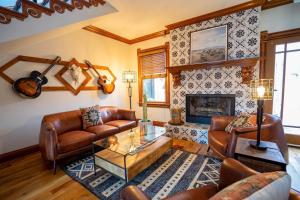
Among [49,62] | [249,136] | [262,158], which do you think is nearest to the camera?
[262,158]

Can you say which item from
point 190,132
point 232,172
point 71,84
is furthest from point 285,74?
point 71,84

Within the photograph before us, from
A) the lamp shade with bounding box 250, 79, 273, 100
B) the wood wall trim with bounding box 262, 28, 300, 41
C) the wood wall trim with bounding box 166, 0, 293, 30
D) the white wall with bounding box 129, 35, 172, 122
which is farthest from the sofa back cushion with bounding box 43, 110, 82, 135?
the wood wall trim with bounding box 262, 28, 300, 41

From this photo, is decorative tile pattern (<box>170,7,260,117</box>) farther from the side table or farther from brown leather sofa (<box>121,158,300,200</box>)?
brown leather sofa (<box>121,158,300,200</box>)

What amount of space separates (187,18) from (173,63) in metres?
1.06

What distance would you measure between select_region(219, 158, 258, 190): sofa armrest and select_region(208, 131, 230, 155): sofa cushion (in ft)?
3.37

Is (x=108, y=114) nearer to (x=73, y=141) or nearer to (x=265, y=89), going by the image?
(x=73, y=141)

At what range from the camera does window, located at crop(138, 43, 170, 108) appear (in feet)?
13.8

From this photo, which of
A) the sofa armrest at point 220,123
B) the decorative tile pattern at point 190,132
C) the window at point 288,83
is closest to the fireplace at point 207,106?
the decorative tile pattern at point 190,132

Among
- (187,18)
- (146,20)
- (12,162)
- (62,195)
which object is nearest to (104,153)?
(62,195)

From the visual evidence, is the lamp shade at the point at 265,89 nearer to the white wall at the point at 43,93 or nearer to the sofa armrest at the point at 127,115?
the sofa armrest at the point at 127,115

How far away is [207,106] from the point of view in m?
3.47

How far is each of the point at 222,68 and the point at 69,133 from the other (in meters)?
3.36

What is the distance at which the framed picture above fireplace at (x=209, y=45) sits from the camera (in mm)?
3209

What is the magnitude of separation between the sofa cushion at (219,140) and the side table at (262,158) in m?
0.49
